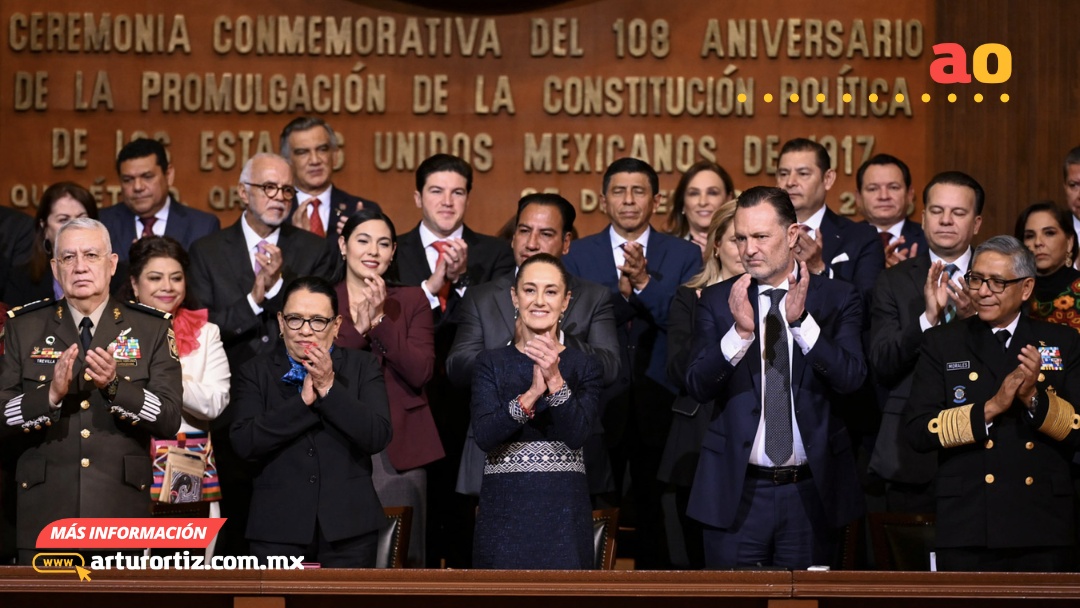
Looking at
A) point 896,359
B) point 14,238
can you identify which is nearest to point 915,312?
point 896,359

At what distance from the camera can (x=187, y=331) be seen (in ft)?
18.8

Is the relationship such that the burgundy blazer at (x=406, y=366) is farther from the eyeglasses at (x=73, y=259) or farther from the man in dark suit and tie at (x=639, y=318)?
the eyeglasses at (x=73, y=259)

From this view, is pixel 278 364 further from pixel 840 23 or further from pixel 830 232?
pixel 840 23

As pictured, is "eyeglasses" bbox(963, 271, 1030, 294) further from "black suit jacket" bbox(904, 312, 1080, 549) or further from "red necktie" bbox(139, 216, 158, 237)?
"red necktie" bbox(139, 216, 158, 237)

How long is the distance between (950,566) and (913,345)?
890mm

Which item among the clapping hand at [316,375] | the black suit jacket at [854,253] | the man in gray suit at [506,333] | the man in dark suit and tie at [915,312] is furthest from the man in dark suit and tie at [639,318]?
the clapping hand at [316,375]

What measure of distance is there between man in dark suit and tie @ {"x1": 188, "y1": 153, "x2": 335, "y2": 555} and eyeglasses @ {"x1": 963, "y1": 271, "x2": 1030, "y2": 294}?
9.11 feet

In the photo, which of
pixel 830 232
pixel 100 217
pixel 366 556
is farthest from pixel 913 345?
pixel 100 217

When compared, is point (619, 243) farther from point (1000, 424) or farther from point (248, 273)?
point (1000, 424)

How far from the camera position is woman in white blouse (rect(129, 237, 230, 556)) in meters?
5.59

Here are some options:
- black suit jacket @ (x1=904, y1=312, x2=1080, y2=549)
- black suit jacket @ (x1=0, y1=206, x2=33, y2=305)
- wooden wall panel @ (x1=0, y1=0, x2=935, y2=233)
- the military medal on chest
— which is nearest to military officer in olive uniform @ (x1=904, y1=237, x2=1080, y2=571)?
black suit jacket @ (x1=904, y1=312, x2=1080, y2=549)

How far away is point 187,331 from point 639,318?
1977 mm

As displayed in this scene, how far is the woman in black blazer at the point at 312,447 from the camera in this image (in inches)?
196

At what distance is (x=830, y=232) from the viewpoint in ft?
21.4
